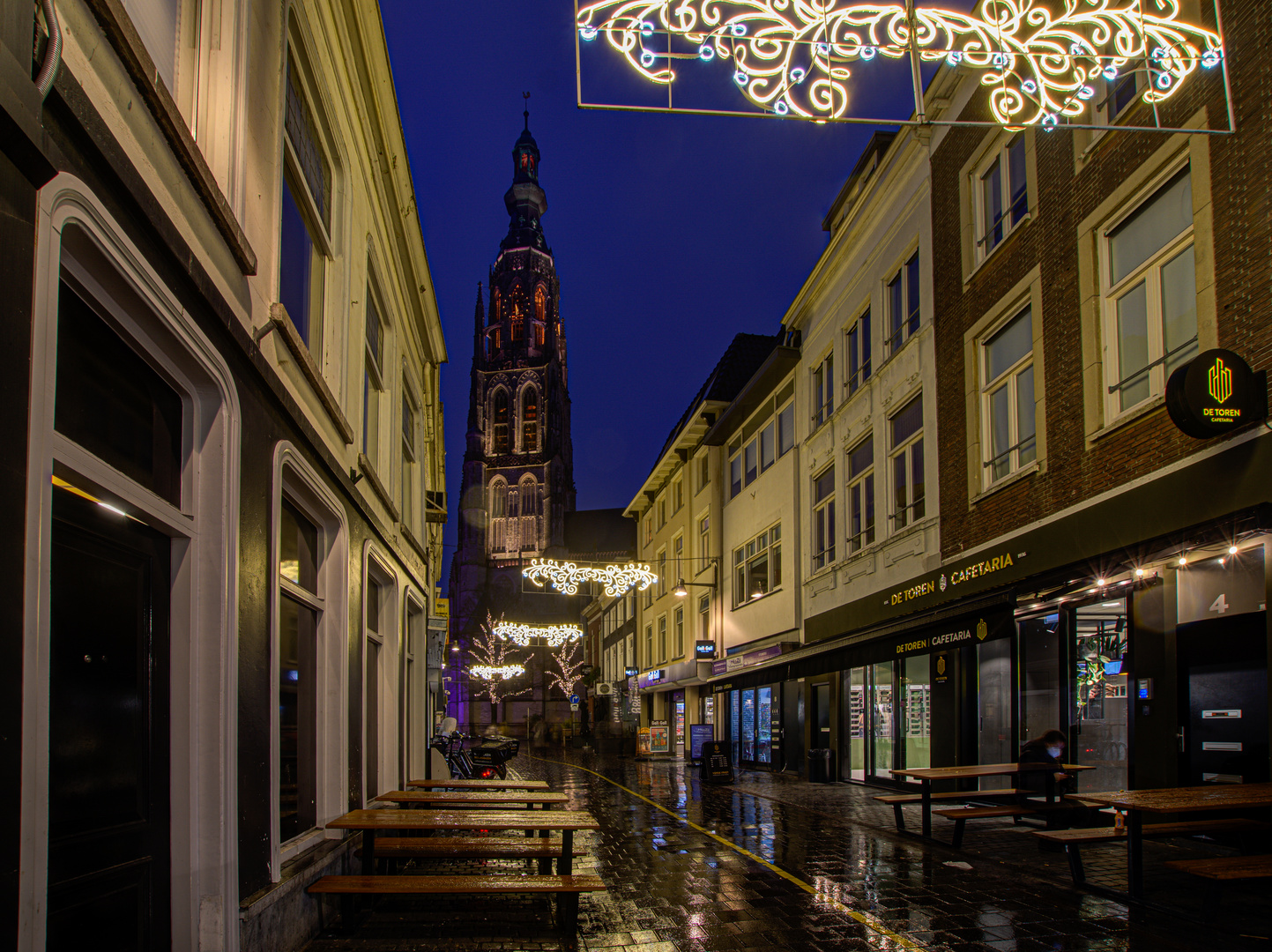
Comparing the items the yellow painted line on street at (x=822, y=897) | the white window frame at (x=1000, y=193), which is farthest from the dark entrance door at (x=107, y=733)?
the white window frame at (x=1000, y=193)

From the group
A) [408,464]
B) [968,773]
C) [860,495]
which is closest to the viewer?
[968,773]

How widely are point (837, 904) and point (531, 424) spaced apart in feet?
293

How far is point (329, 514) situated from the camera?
775cm

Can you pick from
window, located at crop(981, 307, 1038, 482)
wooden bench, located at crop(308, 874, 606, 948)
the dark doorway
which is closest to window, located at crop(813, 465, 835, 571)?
window, located at crop(981, 307, 1038, 482)

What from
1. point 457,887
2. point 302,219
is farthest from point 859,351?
point 457,887

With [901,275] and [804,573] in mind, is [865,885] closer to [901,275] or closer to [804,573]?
[901,275]

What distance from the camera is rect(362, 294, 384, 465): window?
10.7 metres

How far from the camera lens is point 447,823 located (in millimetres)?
7207

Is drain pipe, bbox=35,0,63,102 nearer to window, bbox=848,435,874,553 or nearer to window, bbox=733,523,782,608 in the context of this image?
window, bbox=848,435,874,553

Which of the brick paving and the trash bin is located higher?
the brick paving

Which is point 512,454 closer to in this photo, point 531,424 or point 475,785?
point 531,424

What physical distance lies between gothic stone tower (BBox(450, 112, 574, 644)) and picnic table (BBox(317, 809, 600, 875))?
8064 centimetres

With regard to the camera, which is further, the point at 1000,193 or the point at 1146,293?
the point at 1000,193

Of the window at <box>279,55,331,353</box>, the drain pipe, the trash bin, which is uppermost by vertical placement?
the window at <box>279,55,331,353</box>
